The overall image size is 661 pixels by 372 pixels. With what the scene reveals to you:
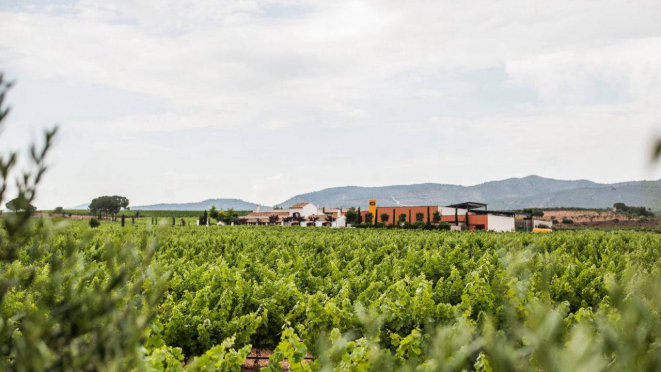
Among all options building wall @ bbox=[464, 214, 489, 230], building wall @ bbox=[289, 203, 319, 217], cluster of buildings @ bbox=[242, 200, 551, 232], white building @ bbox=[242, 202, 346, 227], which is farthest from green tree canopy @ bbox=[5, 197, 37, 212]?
building wall @ bbox=[289, 203, 319, 217]

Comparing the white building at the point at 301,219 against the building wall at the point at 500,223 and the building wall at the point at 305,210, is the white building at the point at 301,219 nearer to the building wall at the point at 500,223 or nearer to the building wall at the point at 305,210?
the building wall at the point at 305,210

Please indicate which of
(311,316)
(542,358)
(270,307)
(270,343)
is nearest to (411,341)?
(311,316)

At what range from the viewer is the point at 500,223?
234 ft

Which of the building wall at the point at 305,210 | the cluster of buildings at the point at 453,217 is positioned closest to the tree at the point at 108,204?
the building wall at the point at 305,210

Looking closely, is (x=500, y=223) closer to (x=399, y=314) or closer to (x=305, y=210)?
(x=305, y=210)

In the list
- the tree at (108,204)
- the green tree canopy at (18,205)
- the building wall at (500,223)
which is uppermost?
the tree at (108,204)

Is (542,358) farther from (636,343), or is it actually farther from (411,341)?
(411,341)

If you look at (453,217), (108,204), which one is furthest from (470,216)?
(108,204)

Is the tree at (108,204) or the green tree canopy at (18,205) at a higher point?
the tree at (108,204)

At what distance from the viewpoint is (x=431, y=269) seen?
15.1 m

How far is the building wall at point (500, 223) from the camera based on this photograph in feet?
230

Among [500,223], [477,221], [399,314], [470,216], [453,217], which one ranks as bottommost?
[500,223]

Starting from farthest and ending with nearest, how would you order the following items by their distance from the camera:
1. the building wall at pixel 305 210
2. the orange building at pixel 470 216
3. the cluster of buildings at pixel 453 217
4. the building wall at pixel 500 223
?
the building wall at pixel 305 210 < the building wall at pixel 500 223 < the cluster of buildings at pixel 453 217 < the orange building at pixel 470 216

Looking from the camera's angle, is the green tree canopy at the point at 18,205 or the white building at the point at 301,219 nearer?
the green tree canopy at the point at 18,205
